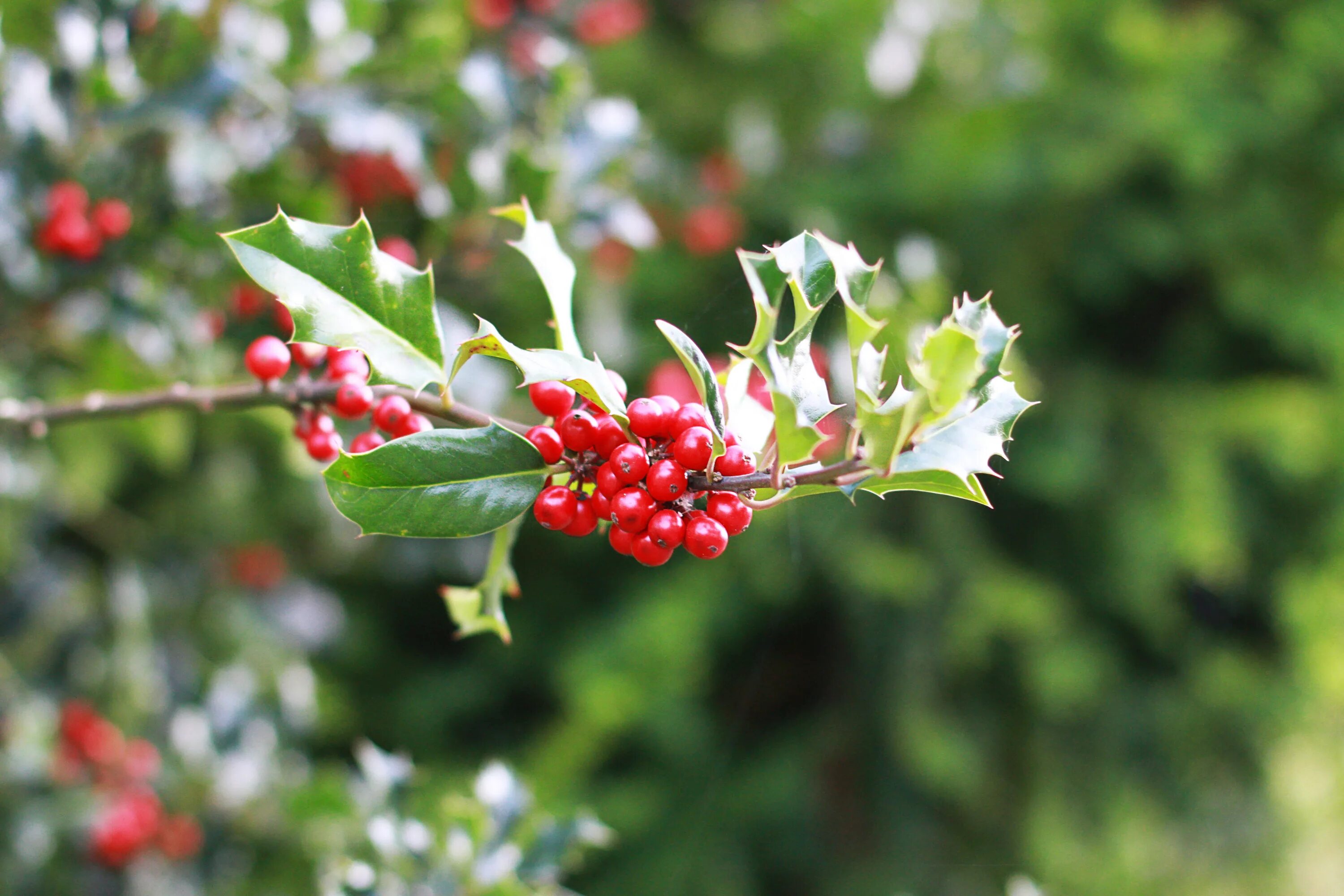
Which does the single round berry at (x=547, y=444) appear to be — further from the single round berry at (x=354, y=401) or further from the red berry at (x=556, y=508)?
the single round berry at (x=354, y=401)

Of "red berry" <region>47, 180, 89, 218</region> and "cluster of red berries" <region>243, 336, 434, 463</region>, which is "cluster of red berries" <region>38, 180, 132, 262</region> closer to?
"red berry" <region>47, 180, 89, 218</region>

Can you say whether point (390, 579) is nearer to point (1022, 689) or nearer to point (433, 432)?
point (1022, 689)

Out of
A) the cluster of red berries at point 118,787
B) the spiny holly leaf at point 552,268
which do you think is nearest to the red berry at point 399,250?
the spiny holly leaf at point 552,268

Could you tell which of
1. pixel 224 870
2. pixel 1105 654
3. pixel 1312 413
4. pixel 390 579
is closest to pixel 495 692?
pixel 390 579

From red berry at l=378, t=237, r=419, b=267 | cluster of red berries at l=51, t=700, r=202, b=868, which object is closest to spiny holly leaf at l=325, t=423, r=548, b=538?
red berry at l=378, t=237, r=419, b=267

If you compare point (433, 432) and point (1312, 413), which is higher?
point (1312, 413)


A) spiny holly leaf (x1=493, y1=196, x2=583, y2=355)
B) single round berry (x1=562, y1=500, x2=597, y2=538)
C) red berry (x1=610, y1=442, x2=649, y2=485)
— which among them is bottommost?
single round berry (x1=562, y1=500, x2=597, y2=538)

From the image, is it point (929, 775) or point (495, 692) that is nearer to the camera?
point (929, 775)

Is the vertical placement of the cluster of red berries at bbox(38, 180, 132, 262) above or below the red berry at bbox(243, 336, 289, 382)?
below
